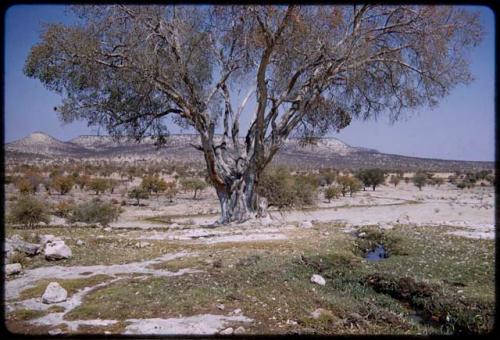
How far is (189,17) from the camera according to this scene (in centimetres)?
1274

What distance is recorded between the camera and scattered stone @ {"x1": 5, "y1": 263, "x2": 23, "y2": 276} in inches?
237

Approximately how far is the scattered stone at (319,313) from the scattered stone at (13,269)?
3987mm

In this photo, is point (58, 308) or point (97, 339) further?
point (58, 308)

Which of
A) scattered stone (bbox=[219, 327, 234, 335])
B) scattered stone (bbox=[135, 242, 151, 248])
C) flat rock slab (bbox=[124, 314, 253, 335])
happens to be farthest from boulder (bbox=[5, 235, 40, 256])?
scattered stone (bbox=[219, 327, 234, 335])

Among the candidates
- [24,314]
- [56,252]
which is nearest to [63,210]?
[56,252]

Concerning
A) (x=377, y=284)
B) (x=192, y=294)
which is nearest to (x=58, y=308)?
(x=192, y=294)

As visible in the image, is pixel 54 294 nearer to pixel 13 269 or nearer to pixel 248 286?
pixel 13 269

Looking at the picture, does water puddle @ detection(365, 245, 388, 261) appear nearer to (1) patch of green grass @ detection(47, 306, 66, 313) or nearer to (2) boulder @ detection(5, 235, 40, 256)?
(1) patch of green grass @ detection(47, 306, 66, 313)

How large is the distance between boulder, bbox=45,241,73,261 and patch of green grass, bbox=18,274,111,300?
4.11 ft

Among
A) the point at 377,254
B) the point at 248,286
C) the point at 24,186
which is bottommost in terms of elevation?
the point at 24,186

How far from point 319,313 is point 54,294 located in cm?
284

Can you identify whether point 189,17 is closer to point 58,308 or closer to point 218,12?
point 218,12

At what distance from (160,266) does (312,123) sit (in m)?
9.60

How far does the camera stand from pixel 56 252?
701 centimetres
